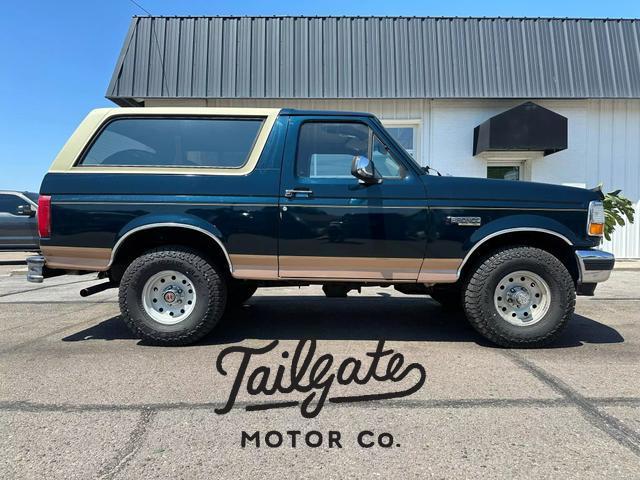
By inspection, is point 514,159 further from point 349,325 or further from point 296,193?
point 296,193

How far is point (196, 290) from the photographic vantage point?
4.03 meters

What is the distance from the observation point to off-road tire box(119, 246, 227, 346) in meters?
4.00

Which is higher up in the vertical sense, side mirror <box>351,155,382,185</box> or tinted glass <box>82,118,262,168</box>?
tinted glass <box>82,118,262,168</box>

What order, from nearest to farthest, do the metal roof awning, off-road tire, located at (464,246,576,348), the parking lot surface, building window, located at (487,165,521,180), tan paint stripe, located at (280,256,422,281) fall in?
the parking lot surface, off-road tire, located at (464,246,576,348), tan paint stripe, located at (280,256,422,281), the metal roof awning, building window, located at (487,165,521,180)

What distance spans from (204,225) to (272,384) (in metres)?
1.57

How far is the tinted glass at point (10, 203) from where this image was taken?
1089 cm

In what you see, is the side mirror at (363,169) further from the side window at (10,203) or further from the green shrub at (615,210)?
the side window at (10,203)

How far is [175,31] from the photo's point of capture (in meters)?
10.7

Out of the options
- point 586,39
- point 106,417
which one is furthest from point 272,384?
point 586,39

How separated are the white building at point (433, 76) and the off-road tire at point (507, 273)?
7.08m

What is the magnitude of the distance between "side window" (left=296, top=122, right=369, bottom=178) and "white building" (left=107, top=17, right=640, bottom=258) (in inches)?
252

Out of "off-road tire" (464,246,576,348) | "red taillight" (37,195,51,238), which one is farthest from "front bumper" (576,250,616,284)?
"red taillight" (37,195,51,238)

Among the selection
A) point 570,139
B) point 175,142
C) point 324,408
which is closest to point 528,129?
point 570,139

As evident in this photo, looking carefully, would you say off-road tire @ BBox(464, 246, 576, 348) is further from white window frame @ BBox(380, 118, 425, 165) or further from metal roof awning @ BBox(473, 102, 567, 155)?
white window frame @ BBox(380, 118, 425, 165)
